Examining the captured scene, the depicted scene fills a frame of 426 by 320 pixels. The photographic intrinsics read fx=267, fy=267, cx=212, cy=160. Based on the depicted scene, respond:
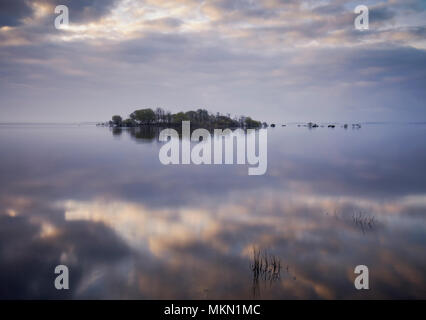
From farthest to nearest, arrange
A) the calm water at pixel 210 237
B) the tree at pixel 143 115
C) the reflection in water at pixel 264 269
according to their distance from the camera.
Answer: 1. the tree at pixel 143 115
2. the reflection in water at pixel 264 269
3. the calm water at pixel 210 237

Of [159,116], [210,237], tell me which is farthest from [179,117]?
[210,237]

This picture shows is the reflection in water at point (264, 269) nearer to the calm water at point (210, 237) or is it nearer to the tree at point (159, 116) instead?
the calm water at point (210, 237)

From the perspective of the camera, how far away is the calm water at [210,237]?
7.87 metres

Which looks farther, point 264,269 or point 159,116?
point 159,116

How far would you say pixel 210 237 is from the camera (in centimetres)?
1122

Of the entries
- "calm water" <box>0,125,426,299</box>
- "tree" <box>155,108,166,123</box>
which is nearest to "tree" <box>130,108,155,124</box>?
"tree" <box>155,108,166,123</box>

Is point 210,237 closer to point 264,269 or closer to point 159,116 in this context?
point 264,269

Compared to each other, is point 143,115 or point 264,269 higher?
point 143,115

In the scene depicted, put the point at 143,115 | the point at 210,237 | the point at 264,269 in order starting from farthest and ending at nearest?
the point at 143,115, the point at 210,237, the point at 264,269

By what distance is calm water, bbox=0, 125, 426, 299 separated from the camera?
7867mm

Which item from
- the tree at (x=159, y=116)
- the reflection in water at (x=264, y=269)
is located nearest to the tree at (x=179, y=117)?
the tree at (x=159, y=116)

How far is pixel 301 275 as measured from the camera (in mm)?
8336
